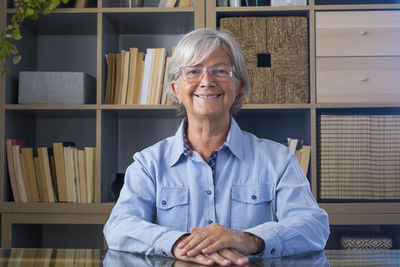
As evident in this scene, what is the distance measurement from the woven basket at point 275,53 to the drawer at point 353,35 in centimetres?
9

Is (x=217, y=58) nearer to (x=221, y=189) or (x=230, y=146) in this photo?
(x=230, y=146)

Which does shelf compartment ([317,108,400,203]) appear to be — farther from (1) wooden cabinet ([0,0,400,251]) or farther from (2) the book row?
(2) the book row

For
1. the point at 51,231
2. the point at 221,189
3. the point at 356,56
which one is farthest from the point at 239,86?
the point at 51,231

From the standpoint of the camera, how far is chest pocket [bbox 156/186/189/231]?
1.40 m

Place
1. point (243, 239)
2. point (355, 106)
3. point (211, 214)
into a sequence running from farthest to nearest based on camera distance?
point (355, 106), point (211, 214), point (243, 239)

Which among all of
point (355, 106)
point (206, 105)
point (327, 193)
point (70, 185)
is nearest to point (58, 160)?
point (70, 185)

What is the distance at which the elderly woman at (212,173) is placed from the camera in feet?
4.42

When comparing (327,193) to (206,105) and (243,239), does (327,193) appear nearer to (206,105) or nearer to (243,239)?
(206,105)

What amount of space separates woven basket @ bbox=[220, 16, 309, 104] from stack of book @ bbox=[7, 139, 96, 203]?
34.6 inches

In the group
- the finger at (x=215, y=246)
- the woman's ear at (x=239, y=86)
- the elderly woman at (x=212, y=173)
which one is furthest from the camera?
the woman's ear at (x=239, y=86)

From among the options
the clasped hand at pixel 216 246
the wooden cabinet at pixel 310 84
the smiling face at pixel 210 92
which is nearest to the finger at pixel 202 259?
the clasped hand at pixel 216 246

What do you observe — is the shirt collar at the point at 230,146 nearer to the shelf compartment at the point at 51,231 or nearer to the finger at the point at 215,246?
the finger at the point at 215,246

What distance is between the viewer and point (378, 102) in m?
2.26

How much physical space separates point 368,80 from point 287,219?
126cm
